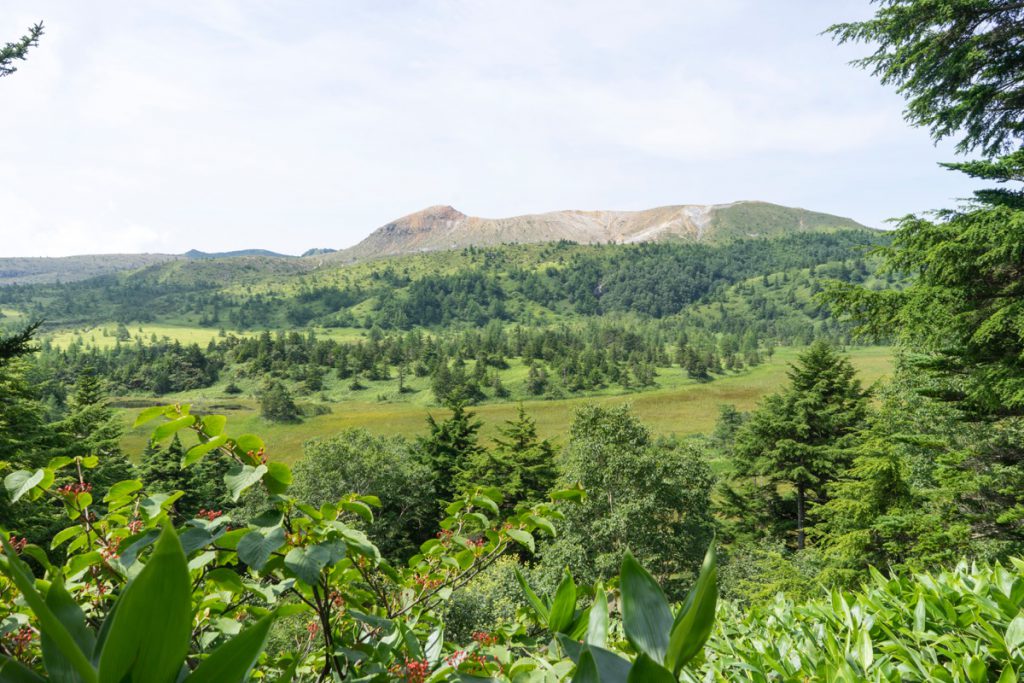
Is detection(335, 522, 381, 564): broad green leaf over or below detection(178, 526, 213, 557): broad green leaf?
below

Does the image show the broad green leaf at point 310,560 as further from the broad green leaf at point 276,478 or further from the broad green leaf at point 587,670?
the broad green leaf at point 587,670

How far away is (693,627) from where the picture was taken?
70 cm

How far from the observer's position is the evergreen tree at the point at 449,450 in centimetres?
3406

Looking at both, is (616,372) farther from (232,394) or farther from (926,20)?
(926,20)

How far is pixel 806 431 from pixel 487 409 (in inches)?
2339

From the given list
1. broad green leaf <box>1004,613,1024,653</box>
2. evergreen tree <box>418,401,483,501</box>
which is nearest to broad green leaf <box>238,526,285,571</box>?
broad green leaf <box>1004,613,1024,653</box>

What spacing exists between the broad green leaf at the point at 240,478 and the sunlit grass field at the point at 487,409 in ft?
168

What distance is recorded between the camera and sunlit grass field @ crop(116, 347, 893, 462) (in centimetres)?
6588

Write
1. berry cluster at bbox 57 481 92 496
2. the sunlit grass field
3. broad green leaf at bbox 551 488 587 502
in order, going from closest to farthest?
berry cluster at bbox 57 481 92 496 → broad green leaf at bbox 551 488 587 502 → the sunlit grass field

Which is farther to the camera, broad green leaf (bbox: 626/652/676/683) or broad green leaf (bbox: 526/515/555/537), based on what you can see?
broad green leaf (bbox: 526/515/555/537)

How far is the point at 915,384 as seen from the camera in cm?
2208

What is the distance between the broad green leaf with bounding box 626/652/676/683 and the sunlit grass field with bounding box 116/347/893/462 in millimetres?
51755

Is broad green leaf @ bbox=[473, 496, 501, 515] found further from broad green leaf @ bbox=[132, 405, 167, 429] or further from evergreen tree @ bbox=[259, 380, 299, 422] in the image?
evergreen tree @ bbox=[259, 380, 299, 422]

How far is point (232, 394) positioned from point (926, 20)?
384 ft
